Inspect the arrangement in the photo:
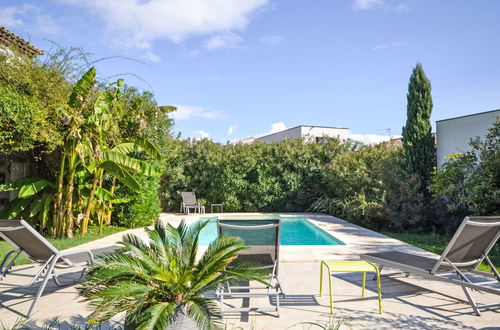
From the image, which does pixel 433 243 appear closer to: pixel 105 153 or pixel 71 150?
pixel 105 153

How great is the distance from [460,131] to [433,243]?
4.48 meters

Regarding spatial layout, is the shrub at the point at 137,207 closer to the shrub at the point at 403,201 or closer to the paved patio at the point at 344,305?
the paved patio at the point at 344,305

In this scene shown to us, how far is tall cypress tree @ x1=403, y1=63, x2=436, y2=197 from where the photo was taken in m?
11.5

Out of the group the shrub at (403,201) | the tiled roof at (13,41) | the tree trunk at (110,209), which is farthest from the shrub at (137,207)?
the shrub at (403,201)

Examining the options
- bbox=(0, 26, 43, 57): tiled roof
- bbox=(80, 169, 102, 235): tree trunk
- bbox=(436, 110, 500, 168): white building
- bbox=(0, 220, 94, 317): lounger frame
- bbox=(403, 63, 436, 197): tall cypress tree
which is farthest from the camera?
bbox=(403, 63, 436, 197): tall cypress tree

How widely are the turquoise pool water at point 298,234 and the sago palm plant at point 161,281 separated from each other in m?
6.06

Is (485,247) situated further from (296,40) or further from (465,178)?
(296,40)

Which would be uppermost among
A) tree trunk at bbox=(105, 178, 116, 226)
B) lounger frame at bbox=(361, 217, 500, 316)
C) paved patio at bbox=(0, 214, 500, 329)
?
tree trunk at bbox=(105, 178, 116, 226)

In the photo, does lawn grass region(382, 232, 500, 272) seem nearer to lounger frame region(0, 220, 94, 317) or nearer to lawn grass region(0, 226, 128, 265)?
lounger frame region(0, 220, 94, 317)

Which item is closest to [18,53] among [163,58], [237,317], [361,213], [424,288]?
[163,58]

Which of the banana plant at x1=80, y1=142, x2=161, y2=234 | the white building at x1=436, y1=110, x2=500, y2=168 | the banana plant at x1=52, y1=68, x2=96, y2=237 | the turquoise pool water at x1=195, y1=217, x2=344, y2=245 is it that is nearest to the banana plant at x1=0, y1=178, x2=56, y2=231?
the banana plant at x1=52, y1=68, x2=96, y2=237

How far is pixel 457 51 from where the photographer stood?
11.0 meters

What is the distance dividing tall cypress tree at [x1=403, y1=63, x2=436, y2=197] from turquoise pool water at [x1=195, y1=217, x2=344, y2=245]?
3.87 metres

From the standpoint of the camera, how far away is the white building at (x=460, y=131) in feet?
34.2
